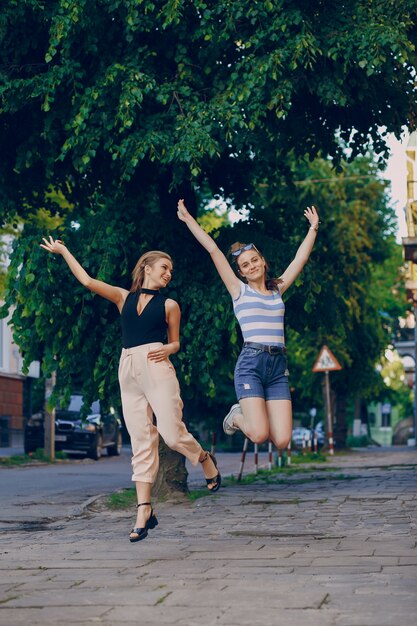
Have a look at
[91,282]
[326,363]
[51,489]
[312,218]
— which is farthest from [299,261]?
[326,363]

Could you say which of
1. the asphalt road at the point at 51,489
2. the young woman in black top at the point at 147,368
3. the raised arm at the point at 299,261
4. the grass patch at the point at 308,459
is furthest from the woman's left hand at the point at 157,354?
the grass patch at the point at 308,459

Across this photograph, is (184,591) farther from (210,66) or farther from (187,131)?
(210,66)

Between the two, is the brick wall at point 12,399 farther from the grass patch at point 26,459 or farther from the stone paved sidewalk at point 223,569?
the stone paved sidewalk at point 223,569

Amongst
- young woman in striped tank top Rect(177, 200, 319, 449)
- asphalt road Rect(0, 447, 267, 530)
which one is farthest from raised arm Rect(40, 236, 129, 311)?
asphalt road Rect(0, 447, 267, 530)

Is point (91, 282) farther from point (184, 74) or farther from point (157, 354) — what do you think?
point (184, 74)

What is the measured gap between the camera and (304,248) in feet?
31.4

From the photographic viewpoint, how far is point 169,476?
13977 millimetres

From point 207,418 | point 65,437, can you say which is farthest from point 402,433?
point 65,437

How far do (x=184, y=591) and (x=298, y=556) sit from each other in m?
1.57

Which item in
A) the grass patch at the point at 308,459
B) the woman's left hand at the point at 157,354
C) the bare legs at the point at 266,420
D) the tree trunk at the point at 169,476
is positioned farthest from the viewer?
the grass patch at the point at 308,459

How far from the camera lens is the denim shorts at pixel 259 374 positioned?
9.02m

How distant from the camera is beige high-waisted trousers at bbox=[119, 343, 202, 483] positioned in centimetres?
876

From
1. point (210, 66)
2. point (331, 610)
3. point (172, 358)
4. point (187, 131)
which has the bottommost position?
point (331, 610)

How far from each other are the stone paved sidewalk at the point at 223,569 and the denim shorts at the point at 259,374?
1048 mm
